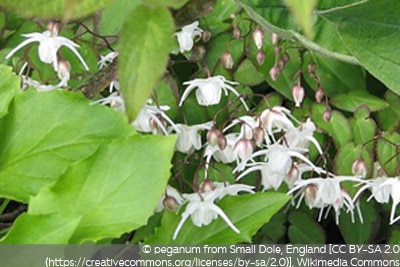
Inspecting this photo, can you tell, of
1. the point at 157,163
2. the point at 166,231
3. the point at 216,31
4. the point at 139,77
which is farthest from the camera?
the point at 216,31

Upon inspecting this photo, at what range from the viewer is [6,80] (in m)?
0.84

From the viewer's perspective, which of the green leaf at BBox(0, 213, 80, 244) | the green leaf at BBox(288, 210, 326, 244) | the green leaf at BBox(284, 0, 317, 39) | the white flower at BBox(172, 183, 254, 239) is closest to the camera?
the green leaf at BBox(284, 0, 317, 39)

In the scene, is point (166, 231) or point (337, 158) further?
→ point (337, 158)

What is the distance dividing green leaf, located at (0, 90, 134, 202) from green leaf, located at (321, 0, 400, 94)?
0.97 feet

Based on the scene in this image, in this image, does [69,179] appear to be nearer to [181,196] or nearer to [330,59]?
[181,196]

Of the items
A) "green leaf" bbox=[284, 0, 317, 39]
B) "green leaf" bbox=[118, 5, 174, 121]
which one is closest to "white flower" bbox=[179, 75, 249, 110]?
"green leaf" bbox=[118, 5, 174, 121]

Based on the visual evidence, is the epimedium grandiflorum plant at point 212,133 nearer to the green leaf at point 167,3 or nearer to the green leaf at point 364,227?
the green leaf at point 364,227

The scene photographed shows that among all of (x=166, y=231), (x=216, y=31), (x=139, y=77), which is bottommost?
(x=166, y=231)

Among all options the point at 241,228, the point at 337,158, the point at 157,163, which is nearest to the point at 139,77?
the point at 157,163

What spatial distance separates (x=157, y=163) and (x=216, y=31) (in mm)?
390

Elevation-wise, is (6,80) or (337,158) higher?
(6,80)

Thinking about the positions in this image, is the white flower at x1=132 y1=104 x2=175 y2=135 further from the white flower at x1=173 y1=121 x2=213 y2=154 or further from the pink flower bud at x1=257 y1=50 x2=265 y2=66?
the pink flower bud at x1=257 y1=50 x2=265 y2=66

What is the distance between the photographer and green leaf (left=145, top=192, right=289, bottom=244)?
0.80 metres

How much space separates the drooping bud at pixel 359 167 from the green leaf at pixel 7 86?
42 centimetres
